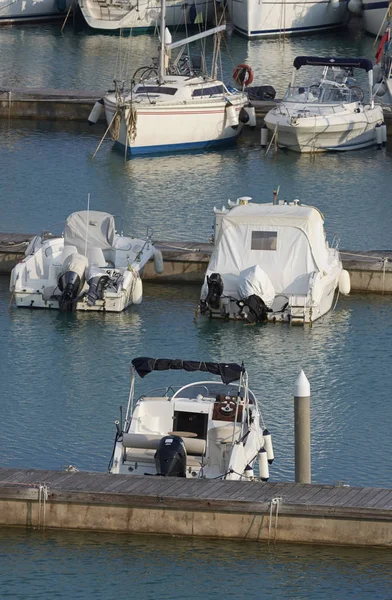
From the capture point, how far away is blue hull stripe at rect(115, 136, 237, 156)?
45.2 m

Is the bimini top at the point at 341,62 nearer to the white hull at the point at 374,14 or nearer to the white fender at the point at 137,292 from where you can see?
the white fender at the point at 137,292

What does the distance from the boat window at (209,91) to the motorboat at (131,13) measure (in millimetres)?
18318

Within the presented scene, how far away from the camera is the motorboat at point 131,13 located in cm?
6512

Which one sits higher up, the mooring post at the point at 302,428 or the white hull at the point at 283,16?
the white hull at the point at 283,16

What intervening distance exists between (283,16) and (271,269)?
1330 inches

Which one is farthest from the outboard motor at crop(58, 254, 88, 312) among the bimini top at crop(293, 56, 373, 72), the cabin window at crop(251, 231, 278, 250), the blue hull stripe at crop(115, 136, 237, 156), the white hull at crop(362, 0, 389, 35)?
the white hull at crop(362, 0, 389, 35)

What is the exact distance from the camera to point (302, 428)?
22031mm

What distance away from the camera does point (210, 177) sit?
143 ft

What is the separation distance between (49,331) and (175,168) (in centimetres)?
1366

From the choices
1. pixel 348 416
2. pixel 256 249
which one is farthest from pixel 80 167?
pixel 348 416

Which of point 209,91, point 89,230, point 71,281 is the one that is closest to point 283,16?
point 209,91

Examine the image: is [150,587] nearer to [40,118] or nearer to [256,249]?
[256,249]

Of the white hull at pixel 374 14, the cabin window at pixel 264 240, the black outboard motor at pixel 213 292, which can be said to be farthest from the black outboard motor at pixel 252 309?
the white hull at pixel 374 14

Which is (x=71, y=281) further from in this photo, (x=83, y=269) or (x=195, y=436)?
(x=195, y=436)
